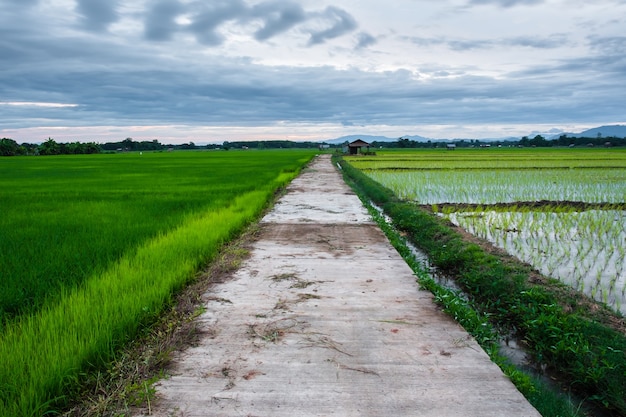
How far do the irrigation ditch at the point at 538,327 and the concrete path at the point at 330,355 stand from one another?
0.28 meters

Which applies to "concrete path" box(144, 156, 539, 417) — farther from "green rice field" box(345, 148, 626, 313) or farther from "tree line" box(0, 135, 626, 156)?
"tree line" box(0, 135, 626, 156)

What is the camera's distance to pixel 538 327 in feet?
10.0

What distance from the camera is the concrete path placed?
196 centimetres

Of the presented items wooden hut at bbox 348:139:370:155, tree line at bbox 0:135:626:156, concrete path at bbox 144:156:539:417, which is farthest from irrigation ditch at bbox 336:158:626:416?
tree line at bbox 0:135:626:156

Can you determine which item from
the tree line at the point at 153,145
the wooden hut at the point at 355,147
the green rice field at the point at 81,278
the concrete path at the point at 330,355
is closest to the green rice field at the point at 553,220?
the concrete path at the point at 330,355

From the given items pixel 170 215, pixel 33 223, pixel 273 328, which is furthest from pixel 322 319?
pixel 33 223

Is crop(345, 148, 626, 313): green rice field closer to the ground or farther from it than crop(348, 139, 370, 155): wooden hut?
closer to the ground

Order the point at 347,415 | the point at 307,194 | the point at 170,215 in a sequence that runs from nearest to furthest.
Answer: the point at 347,415
the point at 170,215
the point at 307,194

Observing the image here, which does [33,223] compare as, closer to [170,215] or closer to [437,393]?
[170,215]

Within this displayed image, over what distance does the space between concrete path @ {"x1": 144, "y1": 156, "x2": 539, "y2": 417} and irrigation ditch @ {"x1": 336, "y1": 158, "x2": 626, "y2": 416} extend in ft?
0.91

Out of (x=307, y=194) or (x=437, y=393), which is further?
(x=307, y=194)

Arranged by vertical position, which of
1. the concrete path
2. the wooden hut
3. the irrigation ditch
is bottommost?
the irrigation ditch

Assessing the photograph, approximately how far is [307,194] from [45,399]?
9.25 meters

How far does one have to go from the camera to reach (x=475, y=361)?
7.86 ft
